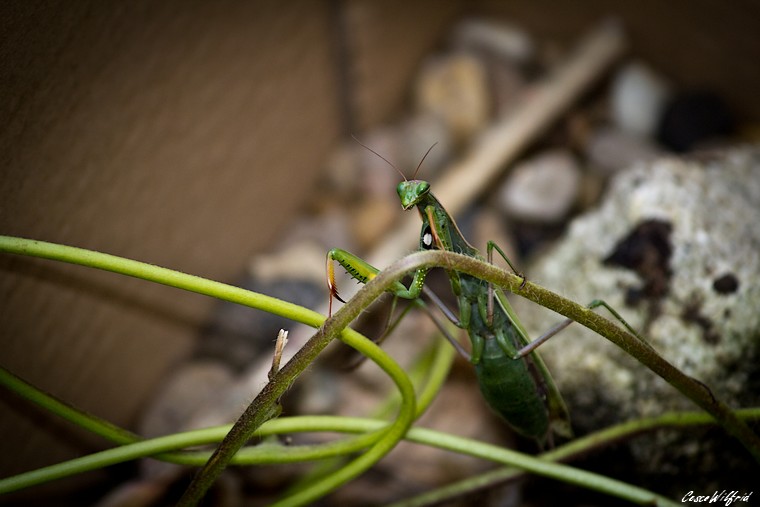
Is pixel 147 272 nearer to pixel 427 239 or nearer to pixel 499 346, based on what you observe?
pixel 427 239

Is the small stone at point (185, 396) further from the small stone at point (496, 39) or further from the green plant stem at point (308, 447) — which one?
the small stone at point (496, 39)

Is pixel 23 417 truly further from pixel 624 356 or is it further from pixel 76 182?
pixel 624 356

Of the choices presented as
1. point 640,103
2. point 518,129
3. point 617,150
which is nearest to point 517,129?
point 518,129

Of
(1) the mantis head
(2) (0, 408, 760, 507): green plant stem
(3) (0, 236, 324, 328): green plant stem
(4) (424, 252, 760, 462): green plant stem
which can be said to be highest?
(1) the mantis head

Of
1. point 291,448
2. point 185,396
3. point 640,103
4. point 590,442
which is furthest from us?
point 640,103

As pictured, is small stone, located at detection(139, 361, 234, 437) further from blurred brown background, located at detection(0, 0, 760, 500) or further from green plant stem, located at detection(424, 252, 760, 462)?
green plant stem, located at detection(424, 252, 760, 462)

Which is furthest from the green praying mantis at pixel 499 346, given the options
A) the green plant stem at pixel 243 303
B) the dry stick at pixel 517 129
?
the dry stick at pixel 517 129

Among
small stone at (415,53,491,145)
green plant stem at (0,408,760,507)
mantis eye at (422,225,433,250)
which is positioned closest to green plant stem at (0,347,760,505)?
green plant stem at (0,408,760,507)
